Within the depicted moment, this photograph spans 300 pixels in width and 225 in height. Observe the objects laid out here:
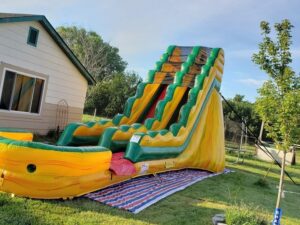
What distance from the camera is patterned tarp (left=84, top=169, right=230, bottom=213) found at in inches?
220

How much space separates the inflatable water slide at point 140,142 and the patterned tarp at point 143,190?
0.16m

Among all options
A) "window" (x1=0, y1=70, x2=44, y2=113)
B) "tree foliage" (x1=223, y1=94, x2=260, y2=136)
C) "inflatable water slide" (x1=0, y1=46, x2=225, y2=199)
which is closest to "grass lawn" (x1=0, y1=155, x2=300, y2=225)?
"inflatable water slide" (x1=0, y1=46, x2=225, y2=199)

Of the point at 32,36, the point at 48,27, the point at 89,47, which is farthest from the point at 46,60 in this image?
the point at 89,47

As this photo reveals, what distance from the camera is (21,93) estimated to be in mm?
11406

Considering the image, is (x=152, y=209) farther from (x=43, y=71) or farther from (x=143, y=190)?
(x=43, y=71)

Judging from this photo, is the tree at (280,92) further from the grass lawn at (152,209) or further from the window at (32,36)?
the window at (32,36)

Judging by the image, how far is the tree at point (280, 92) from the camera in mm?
5680

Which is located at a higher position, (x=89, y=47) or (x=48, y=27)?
(x=89, y=47)

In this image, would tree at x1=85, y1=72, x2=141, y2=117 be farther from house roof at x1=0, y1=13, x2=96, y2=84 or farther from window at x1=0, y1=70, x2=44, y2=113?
window at x1=0, y1=70, x2=44, y2=113

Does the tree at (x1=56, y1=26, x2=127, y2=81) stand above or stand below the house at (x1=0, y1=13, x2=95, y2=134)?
above

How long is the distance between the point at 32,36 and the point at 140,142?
659 centimetres

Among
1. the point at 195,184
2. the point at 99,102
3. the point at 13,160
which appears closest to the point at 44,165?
the point at 13,160

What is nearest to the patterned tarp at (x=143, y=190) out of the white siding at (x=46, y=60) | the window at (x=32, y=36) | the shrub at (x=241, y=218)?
the shrub at (x=241, y=218)

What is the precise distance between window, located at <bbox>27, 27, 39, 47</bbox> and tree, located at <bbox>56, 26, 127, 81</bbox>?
1111 inches
